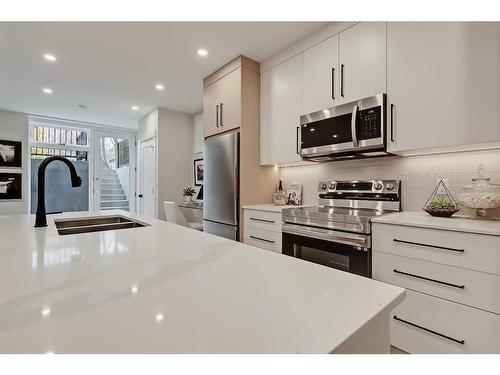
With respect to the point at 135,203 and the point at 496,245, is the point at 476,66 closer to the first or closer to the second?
the point at 496,245

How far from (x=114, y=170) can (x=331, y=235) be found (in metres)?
5.89

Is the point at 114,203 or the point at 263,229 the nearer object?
the point at 263,229

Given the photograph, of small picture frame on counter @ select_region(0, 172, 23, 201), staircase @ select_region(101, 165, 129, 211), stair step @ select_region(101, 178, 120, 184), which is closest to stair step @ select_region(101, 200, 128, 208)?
staircase @ select_region(101, 165, 129, 211)

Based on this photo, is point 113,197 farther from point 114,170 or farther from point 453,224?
point 453,224

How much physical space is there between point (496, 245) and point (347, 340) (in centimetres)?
130

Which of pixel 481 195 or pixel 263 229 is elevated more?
pixel 481 195

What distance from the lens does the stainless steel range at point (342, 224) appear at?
171 centimetres

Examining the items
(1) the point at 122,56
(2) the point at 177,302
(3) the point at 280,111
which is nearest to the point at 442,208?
(3) the point at 280,111

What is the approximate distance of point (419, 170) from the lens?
79.1 inches

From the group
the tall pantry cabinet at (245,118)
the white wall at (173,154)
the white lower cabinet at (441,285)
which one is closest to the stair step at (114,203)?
the white wall at (173,154)

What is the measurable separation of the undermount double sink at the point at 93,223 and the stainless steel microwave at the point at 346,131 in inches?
60.7

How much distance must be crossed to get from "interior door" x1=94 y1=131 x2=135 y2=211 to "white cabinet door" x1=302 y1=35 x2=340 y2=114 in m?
4.56
